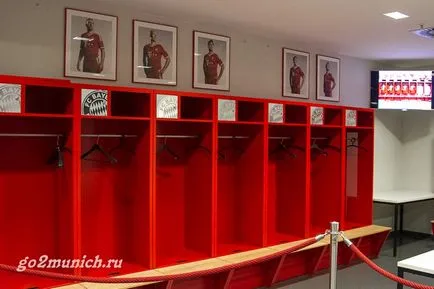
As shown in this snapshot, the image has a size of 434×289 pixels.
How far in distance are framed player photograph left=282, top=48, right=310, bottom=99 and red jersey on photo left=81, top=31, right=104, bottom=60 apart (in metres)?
2.63

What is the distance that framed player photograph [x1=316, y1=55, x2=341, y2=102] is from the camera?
680 centimetres

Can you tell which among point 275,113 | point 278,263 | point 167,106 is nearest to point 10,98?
point 167,106

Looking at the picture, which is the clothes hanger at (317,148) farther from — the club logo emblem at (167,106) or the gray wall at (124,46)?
the club logo emblem at (167,106)

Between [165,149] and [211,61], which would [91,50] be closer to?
[165,149]

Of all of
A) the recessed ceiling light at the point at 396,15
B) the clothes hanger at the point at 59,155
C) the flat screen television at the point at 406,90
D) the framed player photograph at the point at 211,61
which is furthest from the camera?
the flat screen television at the point at 406,90

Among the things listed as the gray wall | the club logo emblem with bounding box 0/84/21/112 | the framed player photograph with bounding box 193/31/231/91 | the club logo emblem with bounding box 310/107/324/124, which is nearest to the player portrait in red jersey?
the gray wall

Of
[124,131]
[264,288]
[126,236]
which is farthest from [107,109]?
[264,288]

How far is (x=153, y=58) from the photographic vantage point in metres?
4.91

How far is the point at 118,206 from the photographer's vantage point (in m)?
4.64

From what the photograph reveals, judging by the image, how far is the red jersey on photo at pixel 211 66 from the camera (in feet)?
17.7

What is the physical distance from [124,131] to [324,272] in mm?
3044

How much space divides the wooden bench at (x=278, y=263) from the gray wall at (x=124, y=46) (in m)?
1.81

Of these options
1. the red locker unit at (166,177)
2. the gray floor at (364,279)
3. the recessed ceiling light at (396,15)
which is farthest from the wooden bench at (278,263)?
the recessed ceiling light at (396,15)

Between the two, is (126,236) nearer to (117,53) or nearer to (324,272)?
(117,53)
